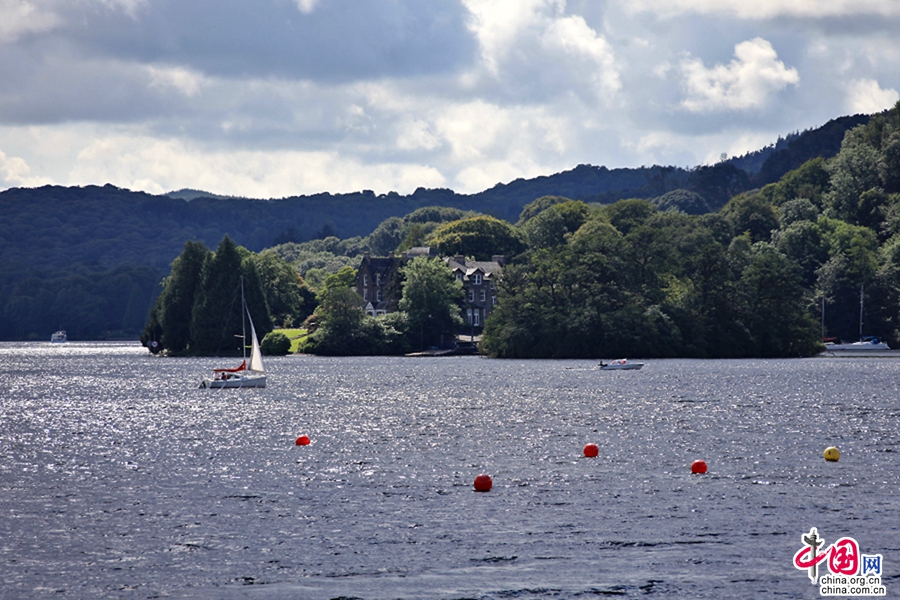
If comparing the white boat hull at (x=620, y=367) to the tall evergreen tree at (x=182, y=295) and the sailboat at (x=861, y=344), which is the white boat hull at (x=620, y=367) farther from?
the tall evergreen tree at (x=182, y=295)

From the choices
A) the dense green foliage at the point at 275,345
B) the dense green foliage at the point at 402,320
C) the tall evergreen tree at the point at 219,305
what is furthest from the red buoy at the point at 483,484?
the dense green foliage at the point at 275,345

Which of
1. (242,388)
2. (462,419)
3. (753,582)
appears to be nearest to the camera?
(753,582)

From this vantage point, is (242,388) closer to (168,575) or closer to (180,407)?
(180,407)

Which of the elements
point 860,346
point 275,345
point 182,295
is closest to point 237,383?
point 275,345

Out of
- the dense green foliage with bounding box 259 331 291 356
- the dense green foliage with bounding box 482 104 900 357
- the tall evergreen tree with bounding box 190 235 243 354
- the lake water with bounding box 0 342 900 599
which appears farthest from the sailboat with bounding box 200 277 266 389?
the dense green foliage with bounding box 259 331 291 356

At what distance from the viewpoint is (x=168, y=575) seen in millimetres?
24750

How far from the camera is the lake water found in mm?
24406

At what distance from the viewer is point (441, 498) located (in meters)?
34.7

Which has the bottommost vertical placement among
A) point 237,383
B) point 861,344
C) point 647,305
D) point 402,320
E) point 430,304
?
point 237,383

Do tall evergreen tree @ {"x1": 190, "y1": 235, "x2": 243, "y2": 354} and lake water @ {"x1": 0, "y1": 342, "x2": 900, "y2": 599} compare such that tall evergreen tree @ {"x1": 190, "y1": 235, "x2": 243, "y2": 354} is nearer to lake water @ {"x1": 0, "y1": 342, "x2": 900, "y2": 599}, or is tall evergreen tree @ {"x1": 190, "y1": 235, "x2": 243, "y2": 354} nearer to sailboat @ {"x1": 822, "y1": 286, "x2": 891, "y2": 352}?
lake water @ {"x1": 0, "y1": 342, "x2": 900, "y2": 599}

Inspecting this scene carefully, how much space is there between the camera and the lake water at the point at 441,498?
2441 centimetres

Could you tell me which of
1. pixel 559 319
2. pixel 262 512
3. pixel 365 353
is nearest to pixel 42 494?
pixel 262 512

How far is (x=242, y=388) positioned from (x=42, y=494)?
6090cm

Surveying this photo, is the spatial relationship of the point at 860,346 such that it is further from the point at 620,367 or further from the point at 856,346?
the point at 620,367
